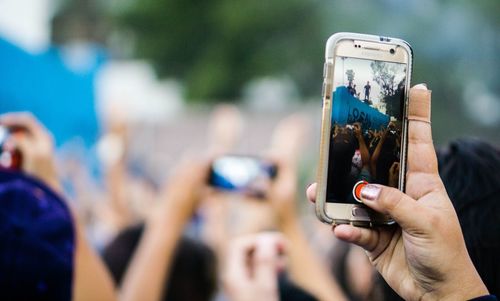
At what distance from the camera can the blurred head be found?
1.36 m

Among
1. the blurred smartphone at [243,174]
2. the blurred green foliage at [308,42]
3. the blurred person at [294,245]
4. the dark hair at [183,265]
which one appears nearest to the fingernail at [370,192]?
the blurred person at [294,245]

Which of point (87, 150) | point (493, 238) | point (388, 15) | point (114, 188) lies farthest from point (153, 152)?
point (493, 238)

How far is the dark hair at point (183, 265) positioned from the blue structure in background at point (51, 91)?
2.57 m

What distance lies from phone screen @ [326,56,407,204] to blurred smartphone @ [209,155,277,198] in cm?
111

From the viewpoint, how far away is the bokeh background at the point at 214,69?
526cm

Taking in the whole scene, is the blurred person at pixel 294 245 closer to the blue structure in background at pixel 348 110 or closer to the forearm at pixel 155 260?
the forearm at pixel 155 260

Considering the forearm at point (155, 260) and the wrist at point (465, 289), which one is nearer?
the wrist at point (465, 289)

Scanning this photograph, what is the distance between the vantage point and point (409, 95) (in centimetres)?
115

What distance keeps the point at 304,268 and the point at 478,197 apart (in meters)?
0.89

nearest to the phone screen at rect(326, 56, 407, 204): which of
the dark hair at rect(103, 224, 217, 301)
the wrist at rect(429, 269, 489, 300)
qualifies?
the wrist at rect(429, 269, 489, 300)

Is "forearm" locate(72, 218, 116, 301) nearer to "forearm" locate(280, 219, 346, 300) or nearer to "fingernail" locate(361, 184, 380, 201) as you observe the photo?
"forearm" locate(280, 219, 346, 300)

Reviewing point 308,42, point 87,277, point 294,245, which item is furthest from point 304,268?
point 308,42

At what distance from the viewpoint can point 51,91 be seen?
16.9 ft

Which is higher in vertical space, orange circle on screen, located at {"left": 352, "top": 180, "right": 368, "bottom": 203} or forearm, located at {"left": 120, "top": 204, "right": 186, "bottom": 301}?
orange circle on screen, located at {"left": 352, "top": 180, "right": 368, "bottom": 203}
